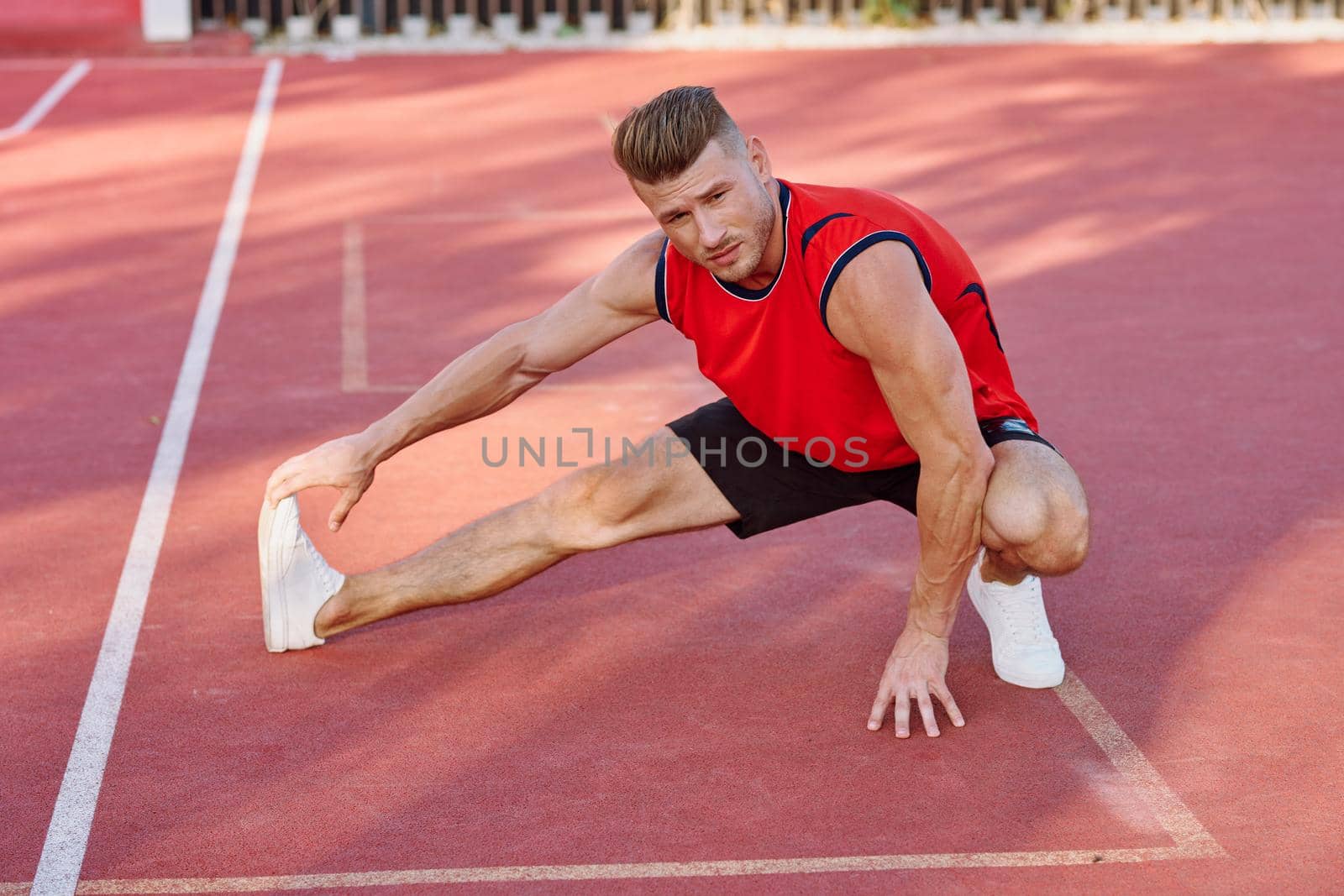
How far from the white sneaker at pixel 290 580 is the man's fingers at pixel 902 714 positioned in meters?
1.50

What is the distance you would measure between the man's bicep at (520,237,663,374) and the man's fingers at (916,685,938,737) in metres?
1.11

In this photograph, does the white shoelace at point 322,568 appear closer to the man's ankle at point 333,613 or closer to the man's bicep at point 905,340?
the man's ankle at point 333,613

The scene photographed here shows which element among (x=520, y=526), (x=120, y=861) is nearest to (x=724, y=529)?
(x=520, y=526)

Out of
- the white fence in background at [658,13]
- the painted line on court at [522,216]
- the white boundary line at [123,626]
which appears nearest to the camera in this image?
the white boundary line at [123,626]

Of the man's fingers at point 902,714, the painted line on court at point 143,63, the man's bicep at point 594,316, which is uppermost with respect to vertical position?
the man's bicep at point 594,316

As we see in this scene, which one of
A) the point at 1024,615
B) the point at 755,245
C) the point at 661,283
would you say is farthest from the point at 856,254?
the point at 1024,615

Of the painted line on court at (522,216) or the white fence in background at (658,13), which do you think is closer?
the painted line on court at (522,216)

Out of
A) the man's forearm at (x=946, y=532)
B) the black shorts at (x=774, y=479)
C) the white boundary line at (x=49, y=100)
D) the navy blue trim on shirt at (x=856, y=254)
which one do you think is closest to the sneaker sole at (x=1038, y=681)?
the man's forearm at (x=946, y=532)

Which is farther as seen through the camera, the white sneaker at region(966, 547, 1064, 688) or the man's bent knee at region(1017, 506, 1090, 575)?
the white sneaker at region(966, 547, 1064, 688)

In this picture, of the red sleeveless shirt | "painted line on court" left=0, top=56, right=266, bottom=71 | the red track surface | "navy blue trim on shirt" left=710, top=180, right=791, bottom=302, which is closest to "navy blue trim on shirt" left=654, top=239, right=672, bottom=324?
the red sleeveless shirt

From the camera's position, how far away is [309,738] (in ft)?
12.8

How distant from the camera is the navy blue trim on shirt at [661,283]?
3.96 m

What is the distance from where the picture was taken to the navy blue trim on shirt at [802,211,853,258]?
3641 mm

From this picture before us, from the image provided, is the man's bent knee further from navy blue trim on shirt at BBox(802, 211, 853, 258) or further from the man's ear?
the man's ear
